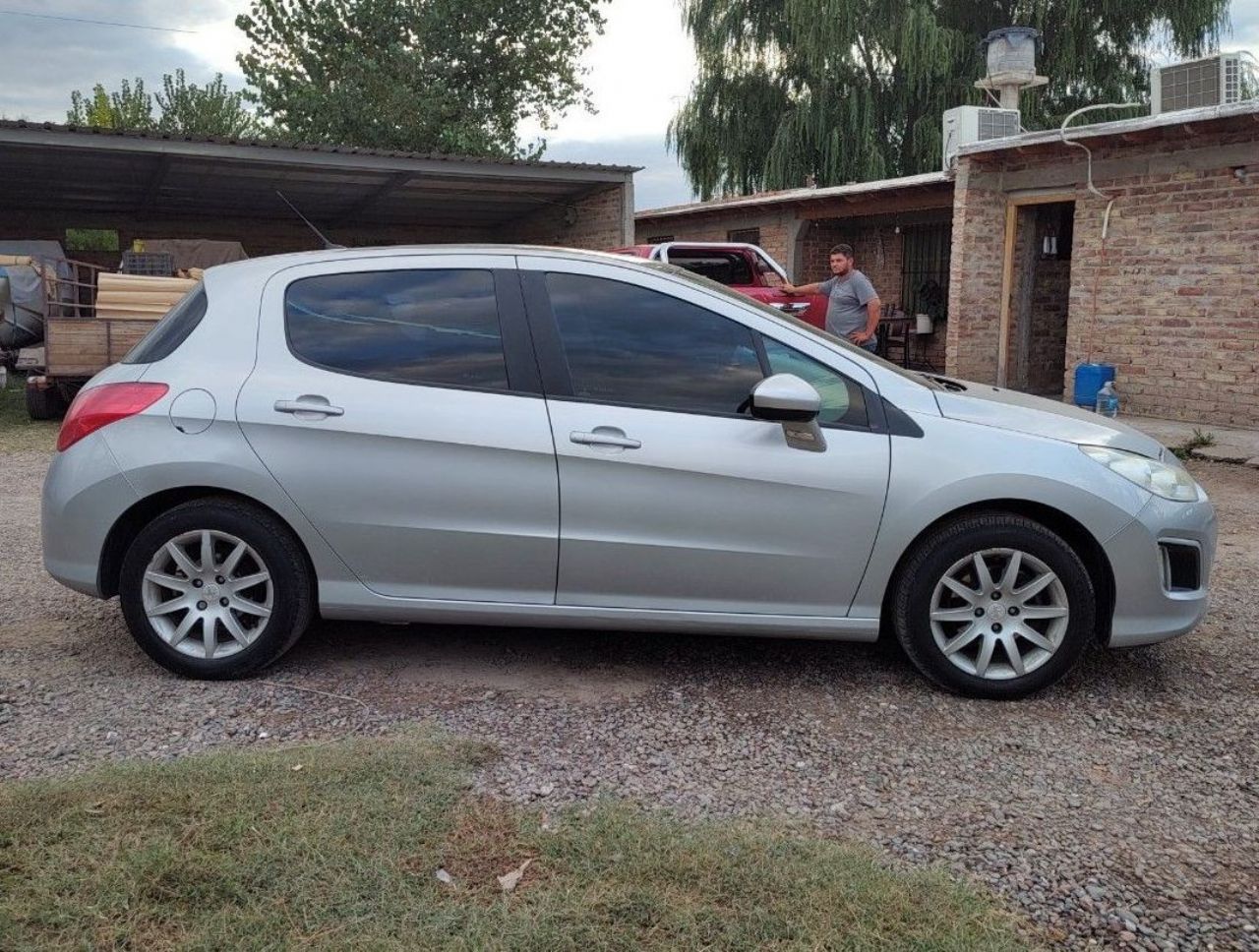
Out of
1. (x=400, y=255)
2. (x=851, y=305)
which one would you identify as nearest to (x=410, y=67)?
(x=851, y=305)

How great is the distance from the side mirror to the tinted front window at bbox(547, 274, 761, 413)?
16 centimetres

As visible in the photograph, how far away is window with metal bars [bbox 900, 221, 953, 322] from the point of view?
59.7 feet

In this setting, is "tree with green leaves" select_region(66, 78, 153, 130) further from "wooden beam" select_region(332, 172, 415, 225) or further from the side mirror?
the side mirror

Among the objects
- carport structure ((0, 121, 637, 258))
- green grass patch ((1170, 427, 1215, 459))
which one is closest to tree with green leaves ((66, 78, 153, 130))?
carport structure ((0, 121, 637, 258))

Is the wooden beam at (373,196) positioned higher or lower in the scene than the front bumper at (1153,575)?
higher

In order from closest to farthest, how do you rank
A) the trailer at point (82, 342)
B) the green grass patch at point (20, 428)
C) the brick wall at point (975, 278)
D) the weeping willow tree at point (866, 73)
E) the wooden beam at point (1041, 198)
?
the green grass patch at point (20, 428) < the trailer at point (82, 342) < the wooden beam at point (1041, 198) < the brick wall at point (975, 278) < the weeping willow tree at point (866, 73)

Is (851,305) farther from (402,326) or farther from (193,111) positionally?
(193,111)

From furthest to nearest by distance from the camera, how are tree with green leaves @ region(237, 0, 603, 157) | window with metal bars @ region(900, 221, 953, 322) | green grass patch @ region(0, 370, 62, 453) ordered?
tree with green leaves @ region(237, 0, 603, 157), window with metal bars @ region(900, 221, 953, 322), green grass patch @ region(0, 370, 62, 453)

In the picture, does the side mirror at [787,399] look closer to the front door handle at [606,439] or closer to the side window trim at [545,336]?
the front door handle at [606,439]

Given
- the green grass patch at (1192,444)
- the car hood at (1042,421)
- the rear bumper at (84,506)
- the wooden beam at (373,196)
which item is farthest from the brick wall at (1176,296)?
the rear bumper at (84,506)

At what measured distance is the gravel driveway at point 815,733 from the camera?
9.65ft

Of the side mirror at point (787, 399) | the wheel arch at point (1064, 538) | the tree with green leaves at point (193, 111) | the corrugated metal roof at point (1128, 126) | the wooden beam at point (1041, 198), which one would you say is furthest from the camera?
the tree with green leaves at point (193, 111)

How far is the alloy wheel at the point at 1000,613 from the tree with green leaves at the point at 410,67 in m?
24.2

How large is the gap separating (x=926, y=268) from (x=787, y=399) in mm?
15678
